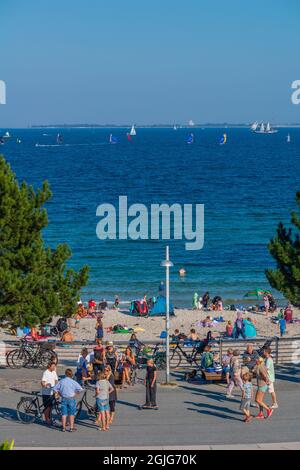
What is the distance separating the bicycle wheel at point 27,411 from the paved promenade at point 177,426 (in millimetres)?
151

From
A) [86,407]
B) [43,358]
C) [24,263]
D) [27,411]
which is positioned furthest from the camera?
[43,358]

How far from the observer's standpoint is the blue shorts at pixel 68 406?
16.6 meters

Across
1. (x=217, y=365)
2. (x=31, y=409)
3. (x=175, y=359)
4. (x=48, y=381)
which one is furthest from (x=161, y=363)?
(x=31, y=409)

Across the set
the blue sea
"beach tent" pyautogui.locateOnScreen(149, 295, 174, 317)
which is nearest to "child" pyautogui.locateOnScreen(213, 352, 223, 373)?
"beach tent" pyautogui.locateOnScreen(149, 295, 174, 317)

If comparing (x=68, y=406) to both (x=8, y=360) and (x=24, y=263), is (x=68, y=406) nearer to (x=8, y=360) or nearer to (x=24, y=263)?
(x=24, y=263)

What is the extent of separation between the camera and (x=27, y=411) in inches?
682

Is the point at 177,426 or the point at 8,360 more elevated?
the point at 8,360

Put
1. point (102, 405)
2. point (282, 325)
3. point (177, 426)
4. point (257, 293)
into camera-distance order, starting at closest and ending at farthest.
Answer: point (102, 405) < point (177, 426) < point (282, 325) < point (257, 293)

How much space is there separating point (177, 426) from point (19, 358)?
681 cm

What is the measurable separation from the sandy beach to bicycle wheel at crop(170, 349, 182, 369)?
8.96 meters

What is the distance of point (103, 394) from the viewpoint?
55.1 feet

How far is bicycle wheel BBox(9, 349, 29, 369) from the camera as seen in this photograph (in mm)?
22266
